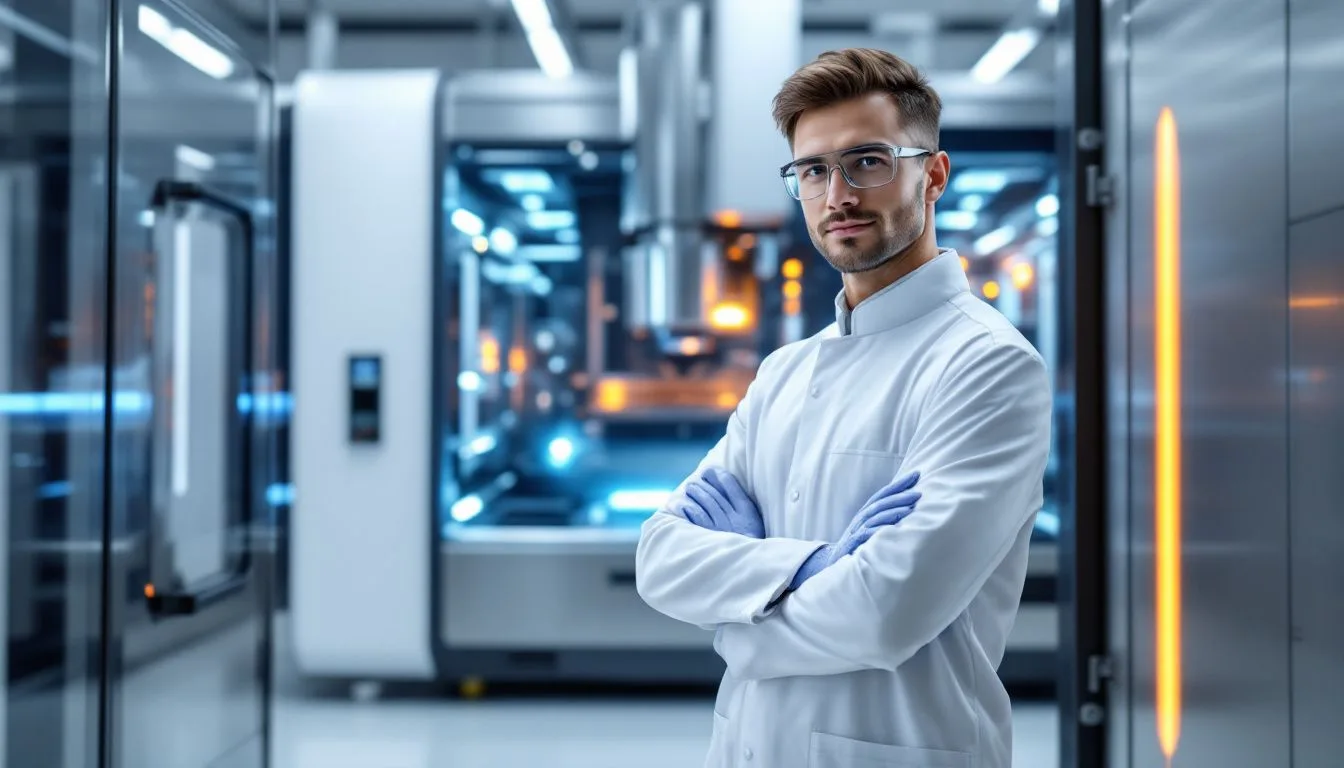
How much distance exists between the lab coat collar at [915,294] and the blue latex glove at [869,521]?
0.26m

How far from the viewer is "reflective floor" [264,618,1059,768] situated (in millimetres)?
3477

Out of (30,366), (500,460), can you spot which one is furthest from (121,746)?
(500,460)

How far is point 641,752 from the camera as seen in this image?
3.54 m

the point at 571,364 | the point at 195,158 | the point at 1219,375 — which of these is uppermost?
the point at 195,158

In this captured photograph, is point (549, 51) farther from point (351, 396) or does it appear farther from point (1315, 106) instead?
point (1315, 106)

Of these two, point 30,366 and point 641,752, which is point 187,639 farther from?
point 641,752

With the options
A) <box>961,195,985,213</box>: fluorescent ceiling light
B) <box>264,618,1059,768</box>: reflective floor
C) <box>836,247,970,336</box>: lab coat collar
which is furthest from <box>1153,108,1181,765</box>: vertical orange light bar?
<box>961,195,985,213</box>: fluorescent ceiling light

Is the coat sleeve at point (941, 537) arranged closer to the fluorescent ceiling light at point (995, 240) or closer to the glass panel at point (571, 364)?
the glass panel at point (571, 364)

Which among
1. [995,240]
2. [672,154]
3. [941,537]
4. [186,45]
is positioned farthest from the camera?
[995,240]

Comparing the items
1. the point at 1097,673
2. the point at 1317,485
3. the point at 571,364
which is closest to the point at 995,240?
the point at 571,364

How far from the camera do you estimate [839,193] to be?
1.32 m

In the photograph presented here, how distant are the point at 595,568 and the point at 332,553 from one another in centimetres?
102

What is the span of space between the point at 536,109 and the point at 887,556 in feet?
11.1

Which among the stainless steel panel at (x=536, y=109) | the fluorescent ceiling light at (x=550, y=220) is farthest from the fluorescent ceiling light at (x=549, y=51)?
the stainless steel panel at (x=536, y=109)
